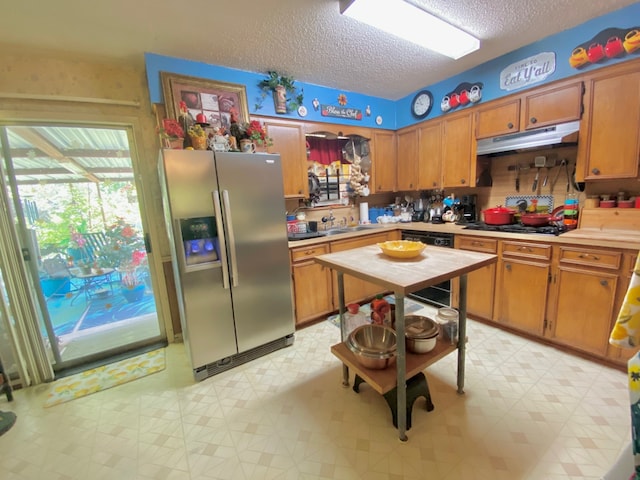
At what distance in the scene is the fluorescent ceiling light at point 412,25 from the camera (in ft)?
5.69

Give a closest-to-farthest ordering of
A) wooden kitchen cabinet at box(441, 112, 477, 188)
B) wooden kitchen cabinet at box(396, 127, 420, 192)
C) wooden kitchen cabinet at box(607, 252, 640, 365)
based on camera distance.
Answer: wooden kitchen cabinet at box(607, 252, 640, 365)
wooden kitchen cabinet at box(441, 112, 477, 188)
wooden kitchen cabinet at box(396, 127, 420, 192)

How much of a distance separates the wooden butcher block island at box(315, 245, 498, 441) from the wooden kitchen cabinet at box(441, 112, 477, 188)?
1613 millimetres

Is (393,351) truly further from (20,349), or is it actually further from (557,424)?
(20,349)

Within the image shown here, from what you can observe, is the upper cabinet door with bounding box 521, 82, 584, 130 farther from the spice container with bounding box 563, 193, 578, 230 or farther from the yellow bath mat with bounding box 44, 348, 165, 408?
the yellow bath mat with bounding box 44, 348, 165, 408

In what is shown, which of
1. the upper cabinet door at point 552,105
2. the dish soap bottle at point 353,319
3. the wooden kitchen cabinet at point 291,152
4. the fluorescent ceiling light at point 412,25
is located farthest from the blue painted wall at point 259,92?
the dish soap bottle at point 353,319

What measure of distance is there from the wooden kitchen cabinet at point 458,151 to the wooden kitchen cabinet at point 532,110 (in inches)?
4.5

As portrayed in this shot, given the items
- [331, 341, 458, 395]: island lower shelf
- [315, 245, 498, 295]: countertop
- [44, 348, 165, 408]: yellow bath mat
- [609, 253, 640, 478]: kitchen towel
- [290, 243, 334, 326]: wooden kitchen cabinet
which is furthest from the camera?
[290, 243, 334, 326]: wooden kitchen cabinet

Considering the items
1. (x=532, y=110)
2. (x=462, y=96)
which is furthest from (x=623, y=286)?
(x=462, y=96)

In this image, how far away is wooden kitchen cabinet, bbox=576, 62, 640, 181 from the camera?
1.95m

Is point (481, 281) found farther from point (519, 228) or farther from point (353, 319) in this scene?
point (353, 319)

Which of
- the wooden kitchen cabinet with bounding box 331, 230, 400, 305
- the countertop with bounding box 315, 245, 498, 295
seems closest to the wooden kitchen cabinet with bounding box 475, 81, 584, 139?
the wooden kitchen cabinet with bounding box 331, 230, 400, 305

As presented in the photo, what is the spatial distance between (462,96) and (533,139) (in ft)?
3.00

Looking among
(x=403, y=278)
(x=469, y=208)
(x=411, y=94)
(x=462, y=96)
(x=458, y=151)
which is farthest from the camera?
(x=411, y=94)

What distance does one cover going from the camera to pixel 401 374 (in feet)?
4.62
